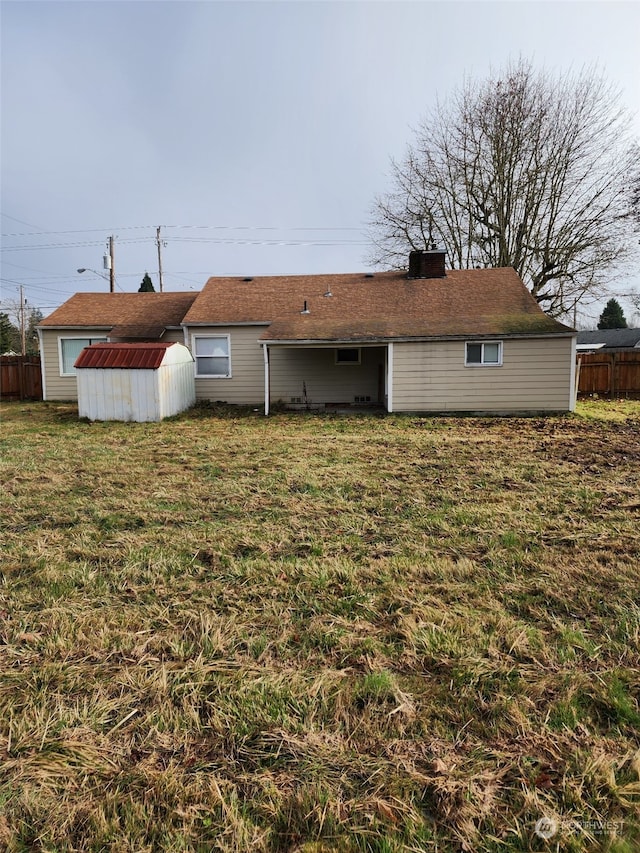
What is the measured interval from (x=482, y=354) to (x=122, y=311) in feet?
42.0

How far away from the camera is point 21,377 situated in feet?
57.1

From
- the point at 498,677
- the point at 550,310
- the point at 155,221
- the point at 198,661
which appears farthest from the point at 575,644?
the point at 155,221

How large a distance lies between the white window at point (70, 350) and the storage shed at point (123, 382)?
5.15 metres

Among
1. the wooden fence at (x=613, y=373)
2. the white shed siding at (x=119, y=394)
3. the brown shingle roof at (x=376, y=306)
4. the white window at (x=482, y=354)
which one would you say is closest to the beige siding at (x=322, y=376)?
the brown shingle roof at (x=376, y=306)

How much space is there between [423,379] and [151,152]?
12.7 metres

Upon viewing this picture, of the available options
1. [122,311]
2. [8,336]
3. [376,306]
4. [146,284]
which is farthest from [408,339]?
[8,336]

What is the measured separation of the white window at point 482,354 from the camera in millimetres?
12485

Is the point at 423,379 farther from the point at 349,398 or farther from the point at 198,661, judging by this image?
the point at 198,661

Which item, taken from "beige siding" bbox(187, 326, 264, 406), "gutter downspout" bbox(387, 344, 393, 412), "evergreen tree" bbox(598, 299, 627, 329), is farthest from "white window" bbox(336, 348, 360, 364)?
"evergreen tree" bbox(598, 299, 627, 329)

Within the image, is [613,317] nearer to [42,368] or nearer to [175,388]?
[175,388]

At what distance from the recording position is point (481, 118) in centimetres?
2031

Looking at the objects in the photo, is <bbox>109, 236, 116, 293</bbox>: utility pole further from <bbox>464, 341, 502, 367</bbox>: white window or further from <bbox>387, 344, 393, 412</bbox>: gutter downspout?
<bbox>464, 341, 502, 367</bbox>: white window

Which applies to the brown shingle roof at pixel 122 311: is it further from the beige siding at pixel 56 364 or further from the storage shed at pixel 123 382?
the storage shed at pixel 123 382

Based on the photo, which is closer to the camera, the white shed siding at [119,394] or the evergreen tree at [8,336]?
the white shed siding at [119,394]
